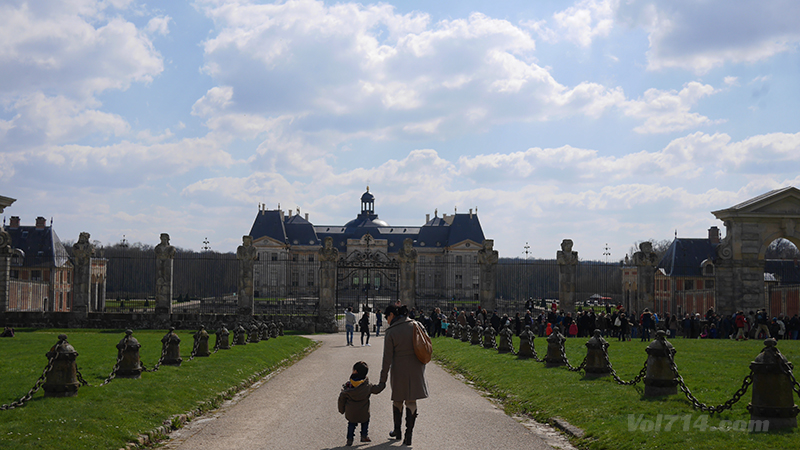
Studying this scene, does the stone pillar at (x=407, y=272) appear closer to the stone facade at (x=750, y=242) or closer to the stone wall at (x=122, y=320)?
the stone wall at (x=122, y=320)

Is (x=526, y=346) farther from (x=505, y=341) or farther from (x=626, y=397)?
(x=626, y=397)

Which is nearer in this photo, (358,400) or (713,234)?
(358,400)

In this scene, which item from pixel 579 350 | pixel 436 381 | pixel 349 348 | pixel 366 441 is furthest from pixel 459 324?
pixel 366 441

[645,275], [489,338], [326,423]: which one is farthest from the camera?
[645,275]

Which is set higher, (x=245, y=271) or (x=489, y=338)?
(x=245, y=271)

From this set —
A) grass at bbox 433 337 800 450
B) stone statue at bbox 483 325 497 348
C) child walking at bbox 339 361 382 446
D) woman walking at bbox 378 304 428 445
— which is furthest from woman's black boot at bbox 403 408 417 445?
stone statue at bbox 483 325 497 348

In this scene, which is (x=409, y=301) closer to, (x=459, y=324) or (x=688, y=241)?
(x=459, y=324)

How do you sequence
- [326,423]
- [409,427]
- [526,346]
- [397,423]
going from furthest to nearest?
[526,346]
[326,423]
[397,423]
[409,427]

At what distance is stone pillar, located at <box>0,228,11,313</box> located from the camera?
25.6 m

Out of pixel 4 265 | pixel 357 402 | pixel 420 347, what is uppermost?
pixel 4 265

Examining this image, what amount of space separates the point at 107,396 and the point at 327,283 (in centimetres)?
1847

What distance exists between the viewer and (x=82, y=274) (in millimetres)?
26906

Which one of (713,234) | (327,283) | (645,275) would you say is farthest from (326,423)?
(713,234)

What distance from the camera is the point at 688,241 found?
43344mm
